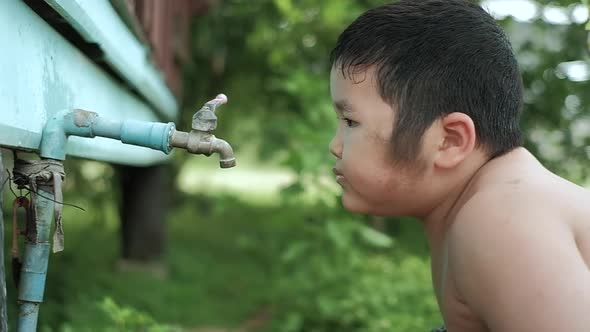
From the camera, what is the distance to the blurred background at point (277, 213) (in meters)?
4.19

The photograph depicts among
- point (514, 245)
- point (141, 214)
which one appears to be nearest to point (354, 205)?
point (514, 245)

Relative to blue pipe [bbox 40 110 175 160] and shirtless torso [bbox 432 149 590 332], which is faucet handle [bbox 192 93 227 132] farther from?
shirtless torso [bbox 432 149 590 332]

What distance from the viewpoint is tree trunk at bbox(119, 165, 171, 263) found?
5.77m

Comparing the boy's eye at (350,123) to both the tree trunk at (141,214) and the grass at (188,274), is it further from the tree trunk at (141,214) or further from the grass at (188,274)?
the tree trunk at (141,214)

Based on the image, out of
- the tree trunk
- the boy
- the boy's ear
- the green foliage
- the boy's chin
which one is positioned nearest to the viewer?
the boy

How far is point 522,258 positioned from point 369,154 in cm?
46

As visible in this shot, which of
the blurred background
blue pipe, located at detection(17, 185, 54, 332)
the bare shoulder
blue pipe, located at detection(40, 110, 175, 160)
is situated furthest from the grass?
the bare shoulder

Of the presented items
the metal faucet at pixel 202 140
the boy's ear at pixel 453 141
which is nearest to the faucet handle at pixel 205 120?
the metal faucet at pixel 202 140

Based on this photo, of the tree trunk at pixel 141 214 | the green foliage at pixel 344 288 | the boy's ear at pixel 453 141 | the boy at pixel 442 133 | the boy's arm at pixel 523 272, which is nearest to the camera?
the boy's arm at pixel 523 272

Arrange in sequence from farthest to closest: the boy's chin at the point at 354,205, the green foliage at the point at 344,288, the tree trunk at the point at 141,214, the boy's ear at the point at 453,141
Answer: the tree trunk at the point at 141,214 < the green foliage at the point at 344,288 < the boy's chin at the point at 354,205 < the boy's ear at the point at 453,141

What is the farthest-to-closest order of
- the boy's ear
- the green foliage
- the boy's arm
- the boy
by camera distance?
the green foliage
the boy's ear
the boy
the boy's arm

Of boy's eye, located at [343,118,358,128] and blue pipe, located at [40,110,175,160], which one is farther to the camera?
boy's eye, located at [343,118,358,128]

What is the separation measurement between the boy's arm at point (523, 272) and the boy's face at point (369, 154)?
271 mm

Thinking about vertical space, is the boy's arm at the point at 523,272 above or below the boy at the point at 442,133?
below
